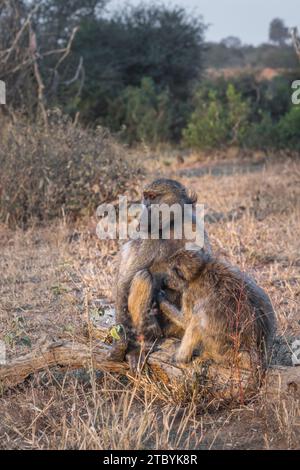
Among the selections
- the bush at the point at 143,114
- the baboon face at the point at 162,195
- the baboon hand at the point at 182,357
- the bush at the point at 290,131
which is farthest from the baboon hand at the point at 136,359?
the bush at the point at 143,114

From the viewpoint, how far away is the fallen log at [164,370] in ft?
10.1

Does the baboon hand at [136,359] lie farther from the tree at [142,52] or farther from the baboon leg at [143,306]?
the tree at [142,52]

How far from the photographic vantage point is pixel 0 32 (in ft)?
39.7

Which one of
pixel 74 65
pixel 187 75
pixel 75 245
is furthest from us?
pixel 187 75

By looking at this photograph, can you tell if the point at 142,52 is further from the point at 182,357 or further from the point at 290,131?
the point at 182,357

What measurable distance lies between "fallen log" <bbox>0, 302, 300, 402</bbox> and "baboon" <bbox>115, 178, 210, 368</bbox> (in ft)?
0.30

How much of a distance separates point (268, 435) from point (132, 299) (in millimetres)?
925

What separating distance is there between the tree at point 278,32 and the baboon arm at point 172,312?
165 feet

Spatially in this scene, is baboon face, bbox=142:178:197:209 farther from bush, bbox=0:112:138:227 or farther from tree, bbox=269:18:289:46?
tree, bbox=269:18:289:46

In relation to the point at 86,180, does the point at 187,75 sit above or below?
above

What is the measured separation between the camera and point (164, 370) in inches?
129

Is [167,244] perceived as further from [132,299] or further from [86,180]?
[86,180]

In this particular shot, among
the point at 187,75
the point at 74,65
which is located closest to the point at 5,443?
the point at 74,65

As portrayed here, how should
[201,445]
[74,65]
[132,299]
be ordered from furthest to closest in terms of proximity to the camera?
[74,65], [132,299], [201,445]
